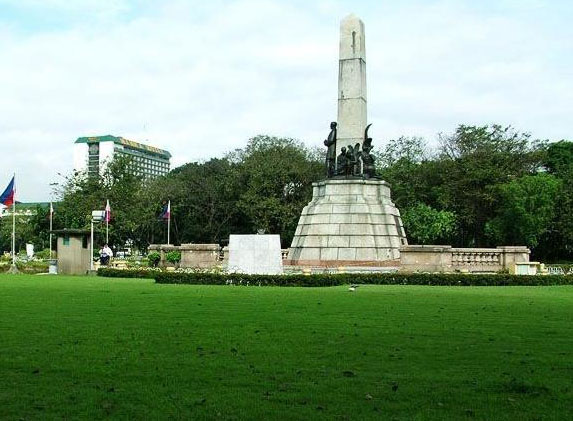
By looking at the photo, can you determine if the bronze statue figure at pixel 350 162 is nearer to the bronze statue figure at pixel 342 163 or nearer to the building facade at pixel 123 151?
the bronze statue figure at pixel 342 163

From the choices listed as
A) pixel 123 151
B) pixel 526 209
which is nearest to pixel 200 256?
pixel 526 209

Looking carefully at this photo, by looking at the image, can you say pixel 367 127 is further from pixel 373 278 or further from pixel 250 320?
pixel 250 320

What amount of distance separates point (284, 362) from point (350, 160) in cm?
2745

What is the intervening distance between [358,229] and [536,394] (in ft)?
89.1

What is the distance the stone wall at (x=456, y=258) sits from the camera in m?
33.2

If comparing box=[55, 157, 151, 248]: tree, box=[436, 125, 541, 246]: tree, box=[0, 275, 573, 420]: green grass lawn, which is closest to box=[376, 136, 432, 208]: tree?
box=[436, 125, 541, 246]: tree

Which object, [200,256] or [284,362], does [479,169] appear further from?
[284,362]

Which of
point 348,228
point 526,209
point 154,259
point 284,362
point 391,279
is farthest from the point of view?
point 526,209

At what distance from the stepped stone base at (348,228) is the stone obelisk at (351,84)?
261cm

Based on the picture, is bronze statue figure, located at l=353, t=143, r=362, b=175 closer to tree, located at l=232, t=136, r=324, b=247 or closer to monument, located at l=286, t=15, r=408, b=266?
monument, located at l=286, t=15, r=408, b=266

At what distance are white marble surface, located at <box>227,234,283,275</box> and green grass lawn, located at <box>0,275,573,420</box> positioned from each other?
38.3ft

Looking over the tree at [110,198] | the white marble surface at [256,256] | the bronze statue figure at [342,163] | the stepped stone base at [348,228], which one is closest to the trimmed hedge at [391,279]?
the white marble surface at [256,256]

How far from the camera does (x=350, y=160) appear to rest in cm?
3572

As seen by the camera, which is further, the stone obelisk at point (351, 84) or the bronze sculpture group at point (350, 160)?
the stone obelisk at point (351, 84)
